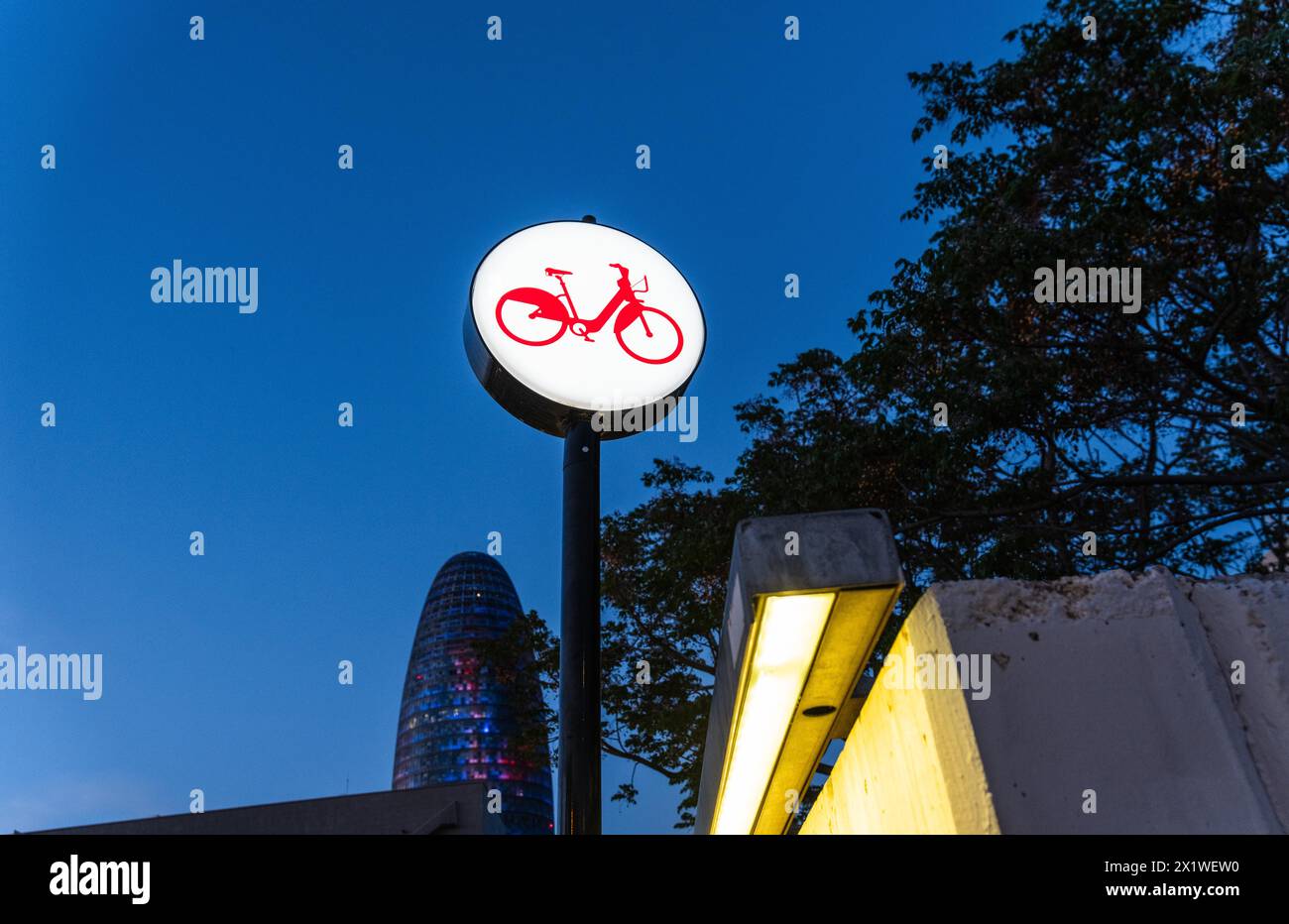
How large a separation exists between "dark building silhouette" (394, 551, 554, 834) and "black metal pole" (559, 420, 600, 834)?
107 metres

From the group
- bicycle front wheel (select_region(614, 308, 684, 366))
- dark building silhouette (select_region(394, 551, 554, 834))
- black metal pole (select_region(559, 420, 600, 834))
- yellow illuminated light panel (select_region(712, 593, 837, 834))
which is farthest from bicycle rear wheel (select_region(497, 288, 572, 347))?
dark building silhouette (select_region(394, 551, 554, 834))

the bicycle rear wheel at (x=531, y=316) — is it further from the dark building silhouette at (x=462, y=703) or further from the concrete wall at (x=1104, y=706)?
the dark building silhouette at (x=462, y=703)

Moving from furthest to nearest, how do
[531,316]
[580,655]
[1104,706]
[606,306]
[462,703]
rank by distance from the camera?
[462,703]
[606,306]
[531,316]
[580,655]
[1104,706]

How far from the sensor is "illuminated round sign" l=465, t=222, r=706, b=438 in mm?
4289

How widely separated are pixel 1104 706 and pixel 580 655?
2363 mm

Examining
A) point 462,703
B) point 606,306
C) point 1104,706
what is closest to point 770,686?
point 1104,706

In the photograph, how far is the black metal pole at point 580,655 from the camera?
349 centimetres

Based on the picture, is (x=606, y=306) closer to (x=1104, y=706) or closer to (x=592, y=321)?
(x=592, y=321)

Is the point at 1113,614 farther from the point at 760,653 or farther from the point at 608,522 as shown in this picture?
the point at 608,522

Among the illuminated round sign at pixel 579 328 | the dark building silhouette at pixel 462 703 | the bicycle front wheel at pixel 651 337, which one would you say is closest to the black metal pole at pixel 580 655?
the illuminated round sign at pixel 579 328

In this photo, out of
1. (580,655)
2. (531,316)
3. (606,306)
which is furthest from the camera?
(606,306)

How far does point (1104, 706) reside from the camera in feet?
5.37
